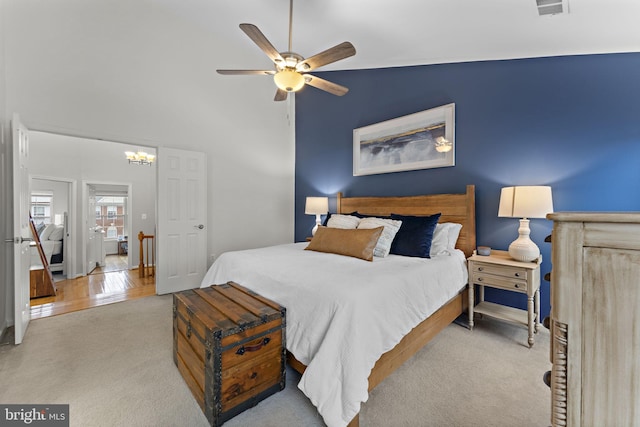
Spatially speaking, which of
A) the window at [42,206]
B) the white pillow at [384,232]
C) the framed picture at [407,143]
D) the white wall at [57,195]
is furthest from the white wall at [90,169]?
the white pillow at [384,232]

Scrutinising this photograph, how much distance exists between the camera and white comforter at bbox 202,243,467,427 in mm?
1402

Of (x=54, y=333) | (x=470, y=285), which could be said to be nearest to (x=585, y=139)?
(x=470, y=285)

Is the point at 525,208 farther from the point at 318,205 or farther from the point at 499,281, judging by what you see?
the point at 318,205

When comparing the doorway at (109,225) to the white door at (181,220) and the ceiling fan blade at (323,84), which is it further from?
the ceiling fan blade at (323,84)

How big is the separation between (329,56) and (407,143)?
1.76 metres

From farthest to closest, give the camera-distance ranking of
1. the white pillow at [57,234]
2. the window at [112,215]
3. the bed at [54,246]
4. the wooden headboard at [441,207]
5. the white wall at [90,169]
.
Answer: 1. the window at [112,215]
2. the white pillow at [57,234]
3. the bed at [54,246]
4. the white wall at [90,169]
5. the wooden headboard at [441,207]

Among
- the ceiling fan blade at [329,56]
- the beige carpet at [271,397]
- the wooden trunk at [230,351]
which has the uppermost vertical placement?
the ceiling fan blade at [329,56]

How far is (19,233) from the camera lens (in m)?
2.37

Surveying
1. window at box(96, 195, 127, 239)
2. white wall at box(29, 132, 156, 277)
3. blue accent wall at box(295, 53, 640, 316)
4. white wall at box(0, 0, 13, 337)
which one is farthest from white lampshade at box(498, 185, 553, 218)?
window at box(96, 195, 127, 239)

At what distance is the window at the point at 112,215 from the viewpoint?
7727 mm

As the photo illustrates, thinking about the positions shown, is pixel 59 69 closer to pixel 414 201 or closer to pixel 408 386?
pixel 414 201

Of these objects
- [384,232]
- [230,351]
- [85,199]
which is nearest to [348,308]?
[230,351]

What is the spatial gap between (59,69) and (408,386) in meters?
4.61

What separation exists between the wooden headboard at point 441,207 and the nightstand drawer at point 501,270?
0.36 meters
